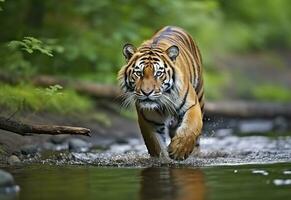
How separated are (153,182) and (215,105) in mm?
10416

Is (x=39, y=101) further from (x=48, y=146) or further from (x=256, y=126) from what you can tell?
(x=256, y=126)

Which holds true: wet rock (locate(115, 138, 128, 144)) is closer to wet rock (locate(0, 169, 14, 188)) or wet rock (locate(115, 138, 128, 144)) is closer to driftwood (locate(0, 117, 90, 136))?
driftwood (locate(0, 117, 90, 136))

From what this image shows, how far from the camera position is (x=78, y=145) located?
12.3 metres

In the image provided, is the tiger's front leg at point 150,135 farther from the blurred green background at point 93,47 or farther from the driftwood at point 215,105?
the driftwood at point 215,105

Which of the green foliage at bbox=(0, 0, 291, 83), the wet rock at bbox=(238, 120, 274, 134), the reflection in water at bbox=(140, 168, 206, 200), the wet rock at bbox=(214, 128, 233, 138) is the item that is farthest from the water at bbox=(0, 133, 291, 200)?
the wet rock at bbox=(238, 120, 274, 134)

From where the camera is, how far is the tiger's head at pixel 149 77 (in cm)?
916

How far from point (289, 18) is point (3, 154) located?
65.9 feet

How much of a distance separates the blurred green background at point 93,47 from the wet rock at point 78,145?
903 mm

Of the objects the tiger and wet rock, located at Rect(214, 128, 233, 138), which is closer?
the tiger

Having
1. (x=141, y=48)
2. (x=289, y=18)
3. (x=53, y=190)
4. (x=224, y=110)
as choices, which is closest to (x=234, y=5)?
(x=289, y=18)

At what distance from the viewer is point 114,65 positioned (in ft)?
56.7

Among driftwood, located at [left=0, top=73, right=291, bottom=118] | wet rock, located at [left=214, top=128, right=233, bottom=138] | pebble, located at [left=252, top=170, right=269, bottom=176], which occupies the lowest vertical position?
pebble, located at [left=252, top=170, right=269, bottom=176]

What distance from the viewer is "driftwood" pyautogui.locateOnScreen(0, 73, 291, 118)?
14.7 m

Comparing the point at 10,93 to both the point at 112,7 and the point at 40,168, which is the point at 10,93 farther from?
the point at 112,7
